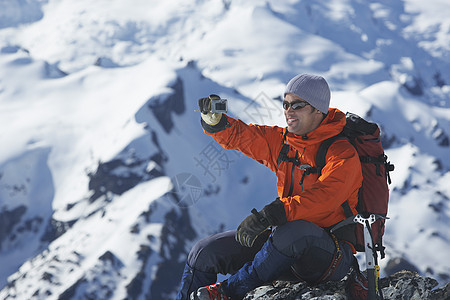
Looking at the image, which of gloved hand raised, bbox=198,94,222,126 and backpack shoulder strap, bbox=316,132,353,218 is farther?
gloved hand raised, bbox=198,94,222,126

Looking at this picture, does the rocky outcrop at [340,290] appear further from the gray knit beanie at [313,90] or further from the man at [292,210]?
the gray knit beanie at [313,90]

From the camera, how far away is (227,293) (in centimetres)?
719

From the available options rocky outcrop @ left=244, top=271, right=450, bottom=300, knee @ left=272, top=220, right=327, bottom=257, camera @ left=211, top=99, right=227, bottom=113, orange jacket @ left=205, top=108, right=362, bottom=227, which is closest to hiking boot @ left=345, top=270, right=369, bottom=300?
rocky outcrop @ left=244, top=271, right=450, bottom=300

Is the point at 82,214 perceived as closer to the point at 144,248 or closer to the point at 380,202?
the point at 144,248

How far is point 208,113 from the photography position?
788 centimetres

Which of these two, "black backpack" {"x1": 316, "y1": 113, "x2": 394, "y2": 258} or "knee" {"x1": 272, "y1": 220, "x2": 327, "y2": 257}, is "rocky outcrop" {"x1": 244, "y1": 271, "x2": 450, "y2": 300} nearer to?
"black backpack" {"x1": 316, "y1": 113, "x2": 394, "y2": 258}

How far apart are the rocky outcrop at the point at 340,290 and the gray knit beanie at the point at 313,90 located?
2.71 meters

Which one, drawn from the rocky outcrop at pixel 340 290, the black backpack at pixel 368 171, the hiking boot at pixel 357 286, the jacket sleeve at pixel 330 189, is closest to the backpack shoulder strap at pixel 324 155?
the black backpack at pixel 368 171

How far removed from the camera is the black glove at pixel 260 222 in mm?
6375

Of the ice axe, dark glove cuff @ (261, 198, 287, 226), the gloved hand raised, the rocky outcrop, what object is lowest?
the rocky outcrop

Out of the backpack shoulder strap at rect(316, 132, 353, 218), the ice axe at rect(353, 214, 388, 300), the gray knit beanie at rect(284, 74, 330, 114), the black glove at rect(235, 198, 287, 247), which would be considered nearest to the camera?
the black glove at rect(235, 198, 287, 247)

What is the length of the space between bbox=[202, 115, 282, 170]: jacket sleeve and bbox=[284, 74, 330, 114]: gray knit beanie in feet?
3.40

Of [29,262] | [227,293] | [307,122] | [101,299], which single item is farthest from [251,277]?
[29,262]

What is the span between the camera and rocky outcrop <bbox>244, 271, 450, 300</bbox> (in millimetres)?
7195
